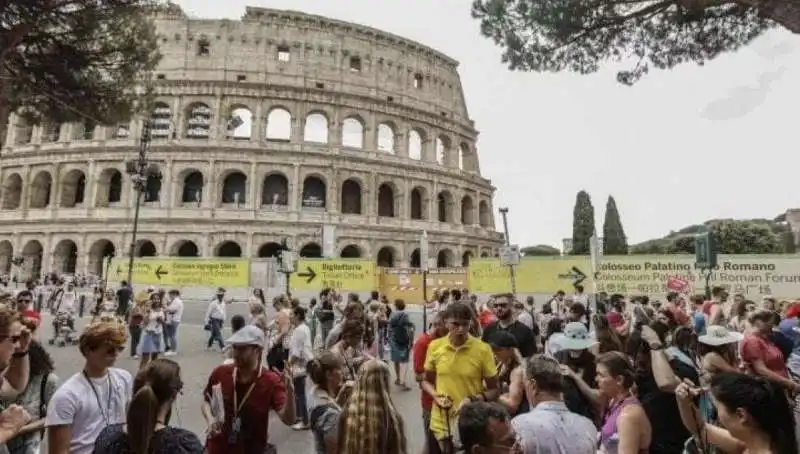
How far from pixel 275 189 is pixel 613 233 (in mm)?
34183

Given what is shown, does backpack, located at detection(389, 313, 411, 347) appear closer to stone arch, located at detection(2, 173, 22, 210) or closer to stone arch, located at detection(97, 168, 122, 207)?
stone arch, located at detection(97, 168, 122, 207)

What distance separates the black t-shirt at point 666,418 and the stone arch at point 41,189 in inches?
1495

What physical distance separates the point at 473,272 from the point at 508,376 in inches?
592

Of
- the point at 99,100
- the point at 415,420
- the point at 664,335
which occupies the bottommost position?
the point at 415,420

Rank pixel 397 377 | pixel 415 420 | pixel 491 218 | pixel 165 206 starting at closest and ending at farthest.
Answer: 1. pixel 415 420
2. pixel 397 377
3. pixel 165 206
4. pixel 491 218

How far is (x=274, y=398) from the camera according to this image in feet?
9.58

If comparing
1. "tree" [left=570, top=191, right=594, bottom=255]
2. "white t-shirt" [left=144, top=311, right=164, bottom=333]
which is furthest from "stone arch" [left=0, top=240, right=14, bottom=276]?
"tree" [left=570, top=191, right=594, bottom=255]

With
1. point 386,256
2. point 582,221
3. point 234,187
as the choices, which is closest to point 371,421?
point 234,187

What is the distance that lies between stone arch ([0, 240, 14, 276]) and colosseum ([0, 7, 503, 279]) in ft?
0.27

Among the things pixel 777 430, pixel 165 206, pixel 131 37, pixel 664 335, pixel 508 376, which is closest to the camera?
pixel 777 430

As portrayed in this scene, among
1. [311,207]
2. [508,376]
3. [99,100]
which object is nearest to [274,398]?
[508,376]

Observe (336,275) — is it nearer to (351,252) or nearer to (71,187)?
(351,252)

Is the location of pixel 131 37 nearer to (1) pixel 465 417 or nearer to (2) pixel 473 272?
(1) pixel 465 417

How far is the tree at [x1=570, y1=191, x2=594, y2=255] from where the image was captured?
4706cm
